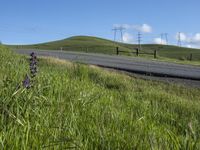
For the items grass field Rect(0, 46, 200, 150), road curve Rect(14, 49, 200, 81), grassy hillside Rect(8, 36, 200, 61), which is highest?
grass field Rect(0, 46, 200, 150)

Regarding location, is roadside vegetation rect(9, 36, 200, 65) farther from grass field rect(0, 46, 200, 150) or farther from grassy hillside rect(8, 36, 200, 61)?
grass field rect(0, 46, 200, 150)

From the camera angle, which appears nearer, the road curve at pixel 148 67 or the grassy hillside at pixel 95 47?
the road curve at pixel 148 67

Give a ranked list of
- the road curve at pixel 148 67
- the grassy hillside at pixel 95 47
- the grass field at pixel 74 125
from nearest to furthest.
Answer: the grass field at pixel 74 125 → the road curve at pixel 148 67 → the grassy hillside at pixel 95 47

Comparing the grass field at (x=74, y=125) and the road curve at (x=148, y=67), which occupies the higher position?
the grass field at (x=74, y=125)

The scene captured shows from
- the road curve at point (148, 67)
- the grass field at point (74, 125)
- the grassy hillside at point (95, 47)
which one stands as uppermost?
the grass field at point (74, 125)

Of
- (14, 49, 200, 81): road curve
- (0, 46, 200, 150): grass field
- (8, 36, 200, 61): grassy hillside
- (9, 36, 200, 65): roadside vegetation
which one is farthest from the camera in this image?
(8, 36, 200, 61): grassy hillside

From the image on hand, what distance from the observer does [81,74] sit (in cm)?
1154

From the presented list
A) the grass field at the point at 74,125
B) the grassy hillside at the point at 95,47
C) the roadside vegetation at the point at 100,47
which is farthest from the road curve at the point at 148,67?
the grassy hillside at the point at 95,47

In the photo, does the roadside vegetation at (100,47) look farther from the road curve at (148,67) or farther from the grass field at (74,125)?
the grass field at (74,125)

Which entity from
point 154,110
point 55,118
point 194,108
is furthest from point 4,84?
point 194,108

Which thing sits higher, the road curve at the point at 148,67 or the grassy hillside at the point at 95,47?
the road curve at the point at 148,67

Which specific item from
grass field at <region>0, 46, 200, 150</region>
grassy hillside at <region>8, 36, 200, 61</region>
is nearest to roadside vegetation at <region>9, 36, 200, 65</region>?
grassy hillside at <region>8, 36, 200, 61</region>

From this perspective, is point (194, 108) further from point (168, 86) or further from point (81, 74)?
point (168, 86)

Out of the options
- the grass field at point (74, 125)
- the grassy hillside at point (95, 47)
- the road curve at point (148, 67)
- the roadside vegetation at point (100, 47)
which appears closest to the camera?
the grass field at point (74, 125)
